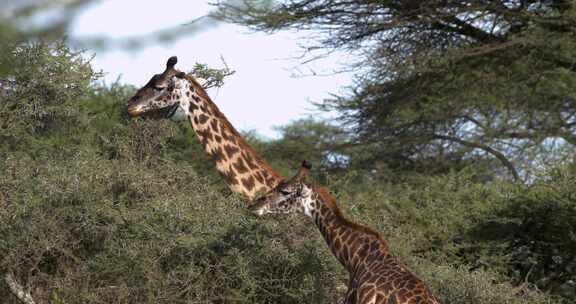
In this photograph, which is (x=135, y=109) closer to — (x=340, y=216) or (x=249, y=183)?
(x=249, y=183)

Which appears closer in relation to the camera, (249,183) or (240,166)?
(249,183)

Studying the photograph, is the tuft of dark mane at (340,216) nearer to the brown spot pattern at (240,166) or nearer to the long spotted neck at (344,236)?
the long spotted neck at (344,236)

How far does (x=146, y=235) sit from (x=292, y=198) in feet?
4.18

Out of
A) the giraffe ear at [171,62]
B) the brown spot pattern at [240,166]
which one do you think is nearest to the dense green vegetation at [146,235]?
the brown spot pattern at [240,166]

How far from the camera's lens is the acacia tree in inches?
524

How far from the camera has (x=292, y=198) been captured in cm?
616

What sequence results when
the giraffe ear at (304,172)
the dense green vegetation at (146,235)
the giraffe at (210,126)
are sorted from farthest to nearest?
the giraffe at (210,126) → the dense green vegetation at (146,235) → the giraffe ear at (304,172)

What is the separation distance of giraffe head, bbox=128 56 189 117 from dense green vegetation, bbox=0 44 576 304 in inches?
20.1

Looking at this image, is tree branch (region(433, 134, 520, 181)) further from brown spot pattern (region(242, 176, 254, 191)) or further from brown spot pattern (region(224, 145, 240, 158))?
brown spot pattern (region(242, 176, 254, 191))

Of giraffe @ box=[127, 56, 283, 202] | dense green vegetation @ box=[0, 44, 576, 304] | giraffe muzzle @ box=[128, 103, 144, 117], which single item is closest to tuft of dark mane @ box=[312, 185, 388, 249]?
dense green vegetation @ box=[0, 44, 576, 304]

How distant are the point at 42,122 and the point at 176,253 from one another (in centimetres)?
311

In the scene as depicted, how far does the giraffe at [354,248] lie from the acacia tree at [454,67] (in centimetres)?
618

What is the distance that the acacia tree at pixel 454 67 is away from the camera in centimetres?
1330

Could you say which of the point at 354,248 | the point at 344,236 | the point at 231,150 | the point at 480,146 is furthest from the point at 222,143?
the point at 480,146
